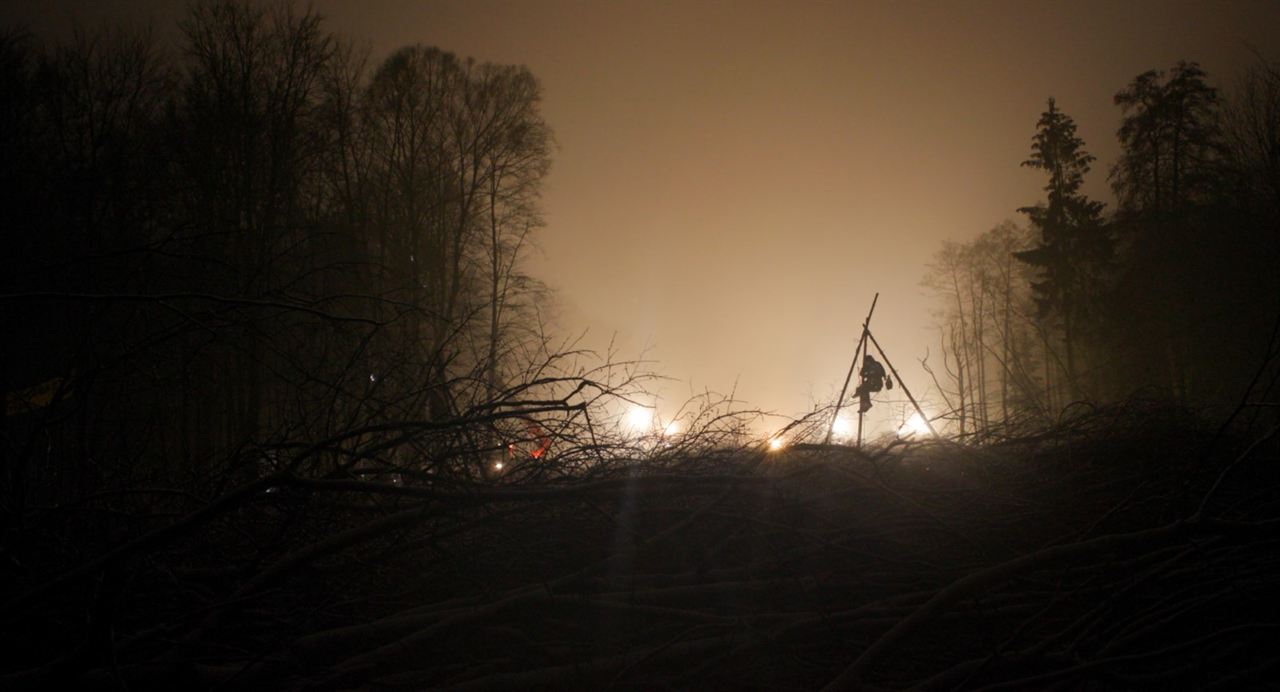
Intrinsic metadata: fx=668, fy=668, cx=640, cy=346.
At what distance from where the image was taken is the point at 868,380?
6301 millimetres

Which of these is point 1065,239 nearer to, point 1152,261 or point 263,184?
point 1152,261

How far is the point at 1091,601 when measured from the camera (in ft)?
8.62

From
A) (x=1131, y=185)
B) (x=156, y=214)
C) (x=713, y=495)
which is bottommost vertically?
(x=713, y=495)

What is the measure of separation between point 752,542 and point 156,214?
37.6ft

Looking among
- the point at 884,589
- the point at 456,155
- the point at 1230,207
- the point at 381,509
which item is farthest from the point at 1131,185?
the point at 381,509

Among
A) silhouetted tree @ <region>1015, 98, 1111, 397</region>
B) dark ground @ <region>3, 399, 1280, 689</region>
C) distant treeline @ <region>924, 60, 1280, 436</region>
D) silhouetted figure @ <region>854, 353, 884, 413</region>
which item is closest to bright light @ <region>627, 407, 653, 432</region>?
dark ground @ <region>3, 399, 1280, 689</region>

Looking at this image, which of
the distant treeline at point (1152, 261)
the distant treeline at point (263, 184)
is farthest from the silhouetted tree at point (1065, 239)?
the distant treeline at point (263, 184)

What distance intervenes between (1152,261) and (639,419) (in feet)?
60.8

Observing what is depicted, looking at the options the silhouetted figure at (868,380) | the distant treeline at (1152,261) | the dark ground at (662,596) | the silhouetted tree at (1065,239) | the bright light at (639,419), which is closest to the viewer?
the dark ground at (662,596)

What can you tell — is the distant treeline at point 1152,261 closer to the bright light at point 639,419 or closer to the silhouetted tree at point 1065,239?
the silhouetted tree at point 1065,239

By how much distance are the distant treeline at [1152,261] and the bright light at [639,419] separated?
212 inches

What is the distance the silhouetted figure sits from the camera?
607 cm

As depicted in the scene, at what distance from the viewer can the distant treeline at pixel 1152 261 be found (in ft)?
45.8

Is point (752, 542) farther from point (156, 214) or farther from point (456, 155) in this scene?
point (456, 155)
